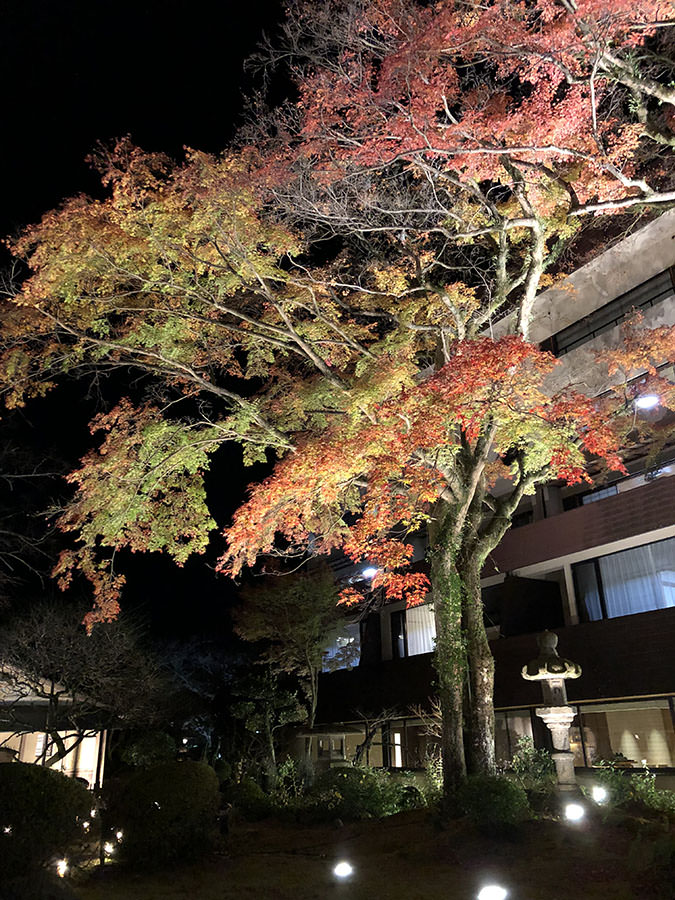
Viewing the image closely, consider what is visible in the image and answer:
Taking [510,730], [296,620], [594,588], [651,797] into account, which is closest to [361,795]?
[651,797]

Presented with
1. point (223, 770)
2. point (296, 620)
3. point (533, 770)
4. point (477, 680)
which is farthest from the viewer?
point (223, 770)

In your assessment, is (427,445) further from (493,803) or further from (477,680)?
(493,803)

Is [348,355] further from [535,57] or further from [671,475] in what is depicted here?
[671,475]

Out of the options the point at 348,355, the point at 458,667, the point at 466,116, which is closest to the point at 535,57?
the point at 466,116

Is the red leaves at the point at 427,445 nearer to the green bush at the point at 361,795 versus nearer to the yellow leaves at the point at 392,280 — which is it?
the yellow leaves at the point at 392,280

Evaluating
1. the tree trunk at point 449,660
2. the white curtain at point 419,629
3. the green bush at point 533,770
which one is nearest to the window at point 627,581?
the green bush at point 533,770

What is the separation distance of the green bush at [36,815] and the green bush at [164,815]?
1217 mm

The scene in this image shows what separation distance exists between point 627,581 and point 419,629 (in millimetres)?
9439

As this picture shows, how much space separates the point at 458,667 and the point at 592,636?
6.64 meters

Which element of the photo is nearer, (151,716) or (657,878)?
(657,878)

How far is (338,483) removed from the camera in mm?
11055

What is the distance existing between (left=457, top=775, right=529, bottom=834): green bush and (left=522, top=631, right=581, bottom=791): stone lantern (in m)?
1.17

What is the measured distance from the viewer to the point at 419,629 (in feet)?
79.4

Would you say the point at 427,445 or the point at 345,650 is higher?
the point at 427,445
